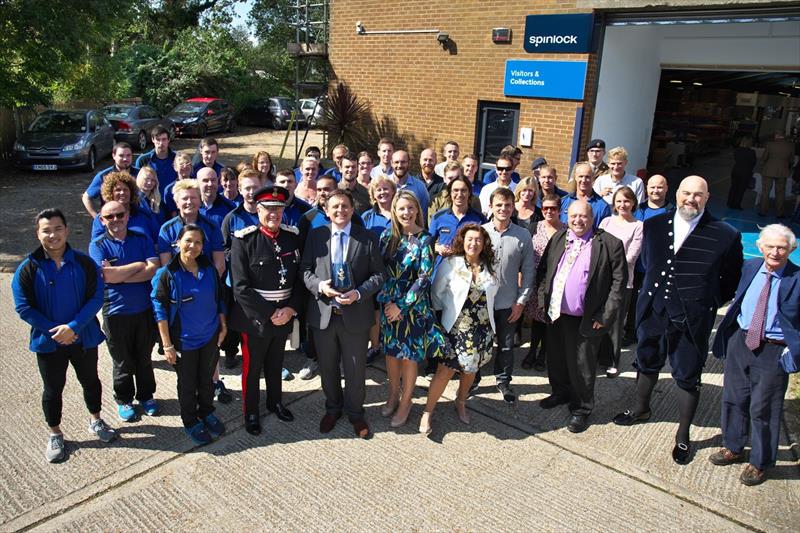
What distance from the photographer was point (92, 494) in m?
3.76

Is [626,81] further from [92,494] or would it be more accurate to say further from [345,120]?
[92,494]

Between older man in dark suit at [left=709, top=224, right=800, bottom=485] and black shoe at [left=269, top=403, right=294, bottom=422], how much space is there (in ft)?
10.5

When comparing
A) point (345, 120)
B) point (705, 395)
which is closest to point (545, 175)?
point (705, 395)

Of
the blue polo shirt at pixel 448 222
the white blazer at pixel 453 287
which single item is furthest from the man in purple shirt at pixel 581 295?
the blue polo shirt at pixel 448 222

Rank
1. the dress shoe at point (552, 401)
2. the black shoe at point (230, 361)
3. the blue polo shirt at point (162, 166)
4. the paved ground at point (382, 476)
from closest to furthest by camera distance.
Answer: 1. the paved ground at point (382, 476)
2. the dress shoe at point (552, 401)
3. the black shoe at point (230, 361)
4. the blue polo shirt at point (162, 166)

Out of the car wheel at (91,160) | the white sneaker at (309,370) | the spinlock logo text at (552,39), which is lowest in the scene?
the white sneaker at (309,370)

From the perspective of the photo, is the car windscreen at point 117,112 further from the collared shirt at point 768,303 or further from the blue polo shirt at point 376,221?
the collared shirt at point 768,303

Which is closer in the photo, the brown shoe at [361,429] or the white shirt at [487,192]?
the brown shoe at [361,429]

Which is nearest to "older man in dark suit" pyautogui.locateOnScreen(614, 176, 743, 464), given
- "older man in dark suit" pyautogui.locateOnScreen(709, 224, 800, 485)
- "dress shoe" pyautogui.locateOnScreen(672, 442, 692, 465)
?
"dress shoe" pyautogui.locateOnScreen(672, 442, 692, 465)

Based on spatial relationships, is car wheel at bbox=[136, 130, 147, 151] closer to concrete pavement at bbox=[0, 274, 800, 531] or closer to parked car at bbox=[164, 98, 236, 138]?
parked car at bbox=[164, 98, 236, 138]

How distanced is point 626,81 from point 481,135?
2794mm

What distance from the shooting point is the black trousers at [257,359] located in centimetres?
438

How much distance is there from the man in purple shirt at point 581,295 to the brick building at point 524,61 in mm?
5764

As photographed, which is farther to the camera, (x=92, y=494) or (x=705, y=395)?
(x=705, y=395)
